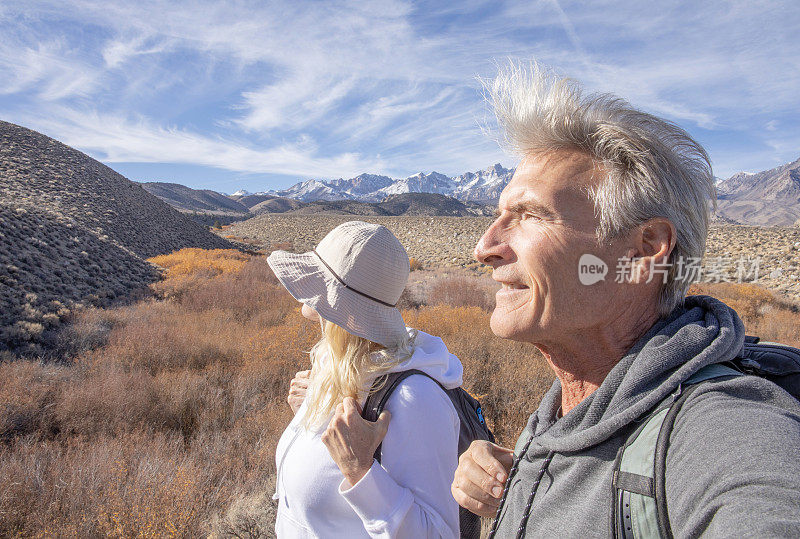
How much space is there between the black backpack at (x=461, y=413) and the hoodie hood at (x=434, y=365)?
21mm

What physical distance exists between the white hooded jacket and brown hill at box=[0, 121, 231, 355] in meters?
8.02

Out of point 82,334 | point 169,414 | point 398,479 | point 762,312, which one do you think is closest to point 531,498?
point 398,479

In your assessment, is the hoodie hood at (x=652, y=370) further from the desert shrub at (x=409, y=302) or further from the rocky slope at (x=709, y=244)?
the desert shrub at (x=409, y=302)

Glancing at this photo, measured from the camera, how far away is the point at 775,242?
59.6 ft

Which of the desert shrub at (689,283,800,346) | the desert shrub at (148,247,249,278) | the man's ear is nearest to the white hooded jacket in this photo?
the man's ear

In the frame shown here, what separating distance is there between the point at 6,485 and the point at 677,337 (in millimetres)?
4395

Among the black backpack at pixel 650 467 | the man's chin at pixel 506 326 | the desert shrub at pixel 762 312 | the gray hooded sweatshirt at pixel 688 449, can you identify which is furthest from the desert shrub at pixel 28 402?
the desert shrub at pixel 762 312

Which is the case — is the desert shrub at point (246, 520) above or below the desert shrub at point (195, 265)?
below

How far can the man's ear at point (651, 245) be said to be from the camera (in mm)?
979

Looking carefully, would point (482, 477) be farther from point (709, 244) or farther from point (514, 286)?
point (709, 244)

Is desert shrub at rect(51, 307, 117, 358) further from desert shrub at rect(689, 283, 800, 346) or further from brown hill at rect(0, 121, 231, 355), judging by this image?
desert shrub at rect(689, 283, 800, 346)

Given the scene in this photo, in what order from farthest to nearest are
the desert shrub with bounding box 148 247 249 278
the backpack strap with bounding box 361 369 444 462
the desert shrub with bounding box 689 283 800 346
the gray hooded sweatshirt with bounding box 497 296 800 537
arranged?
the desert shrub with bounding box 148 247 249 278 → the desert shrub with bounding box 689 283 800 346 → the backpack strap with bounding box 361 369 444 462 → the gray hooded sweatshirt with bounding box 497 296 800 537

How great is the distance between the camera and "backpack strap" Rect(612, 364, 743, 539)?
0.67m

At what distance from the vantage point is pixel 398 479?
1.42 metres
